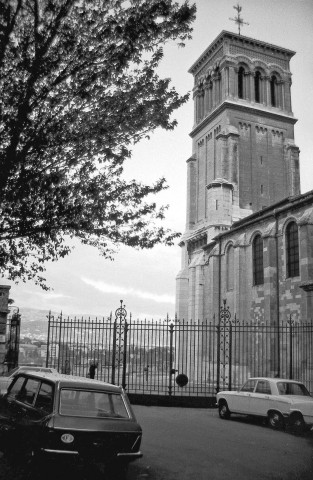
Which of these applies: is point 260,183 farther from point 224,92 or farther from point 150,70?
point 150,70

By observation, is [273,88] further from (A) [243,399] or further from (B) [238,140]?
(A) [243,399]

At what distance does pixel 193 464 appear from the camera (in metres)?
7.52

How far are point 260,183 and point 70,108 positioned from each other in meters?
39.2

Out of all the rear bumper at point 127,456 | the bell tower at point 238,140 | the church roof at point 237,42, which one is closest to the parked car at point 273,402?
the rear bumper at point 127,456

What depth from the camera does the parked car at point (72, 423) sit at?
19.6 feet

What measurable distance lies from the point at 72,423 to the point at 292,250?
73.7ft

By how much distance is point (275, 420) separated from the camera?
12094 millimetres

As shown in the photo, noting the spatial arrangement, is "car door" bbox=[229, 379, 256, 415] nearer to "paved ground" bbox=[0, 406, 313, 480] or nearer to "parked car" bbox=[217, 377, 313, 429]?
"parked car" bbox=[217, 377, 313, 429]

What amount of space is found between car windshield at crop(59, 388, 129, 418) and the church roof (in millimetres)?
47877

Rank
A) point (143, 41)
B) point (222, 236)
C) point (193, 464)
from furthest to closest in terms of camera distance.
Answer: point (222, 236), point (143, 41), point (193, 464)

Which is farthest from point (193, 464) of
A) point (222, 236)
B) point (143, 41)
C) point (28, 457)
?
point (222, 236)

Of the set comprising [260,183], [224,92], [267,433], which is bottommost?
[267,433]

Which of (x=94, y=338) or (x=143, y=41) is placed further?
(x=94, y=338)

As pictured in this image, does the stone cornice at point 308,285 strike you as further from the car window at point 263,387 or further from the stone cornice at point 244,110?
the stone cornice at point 244,110
